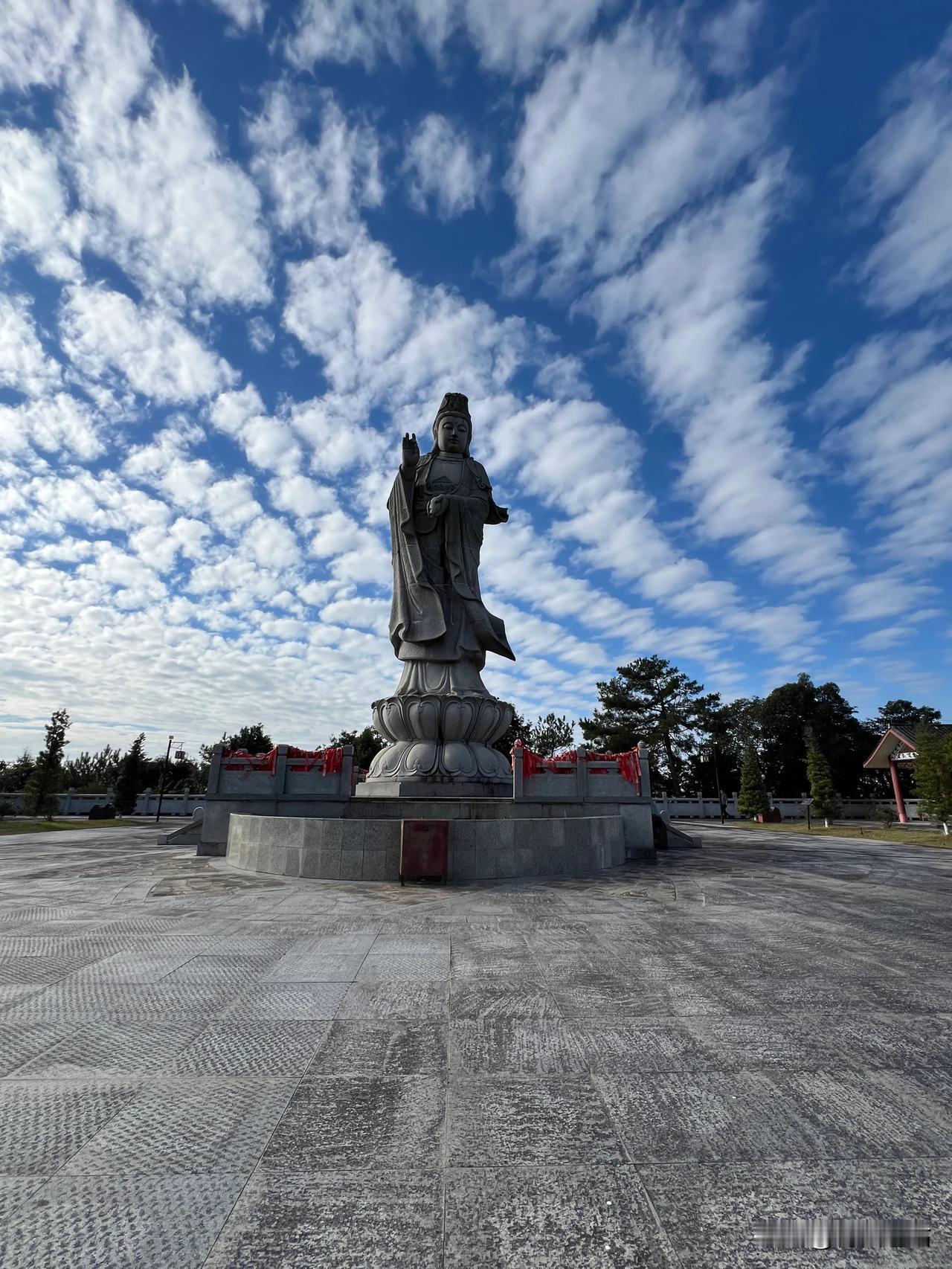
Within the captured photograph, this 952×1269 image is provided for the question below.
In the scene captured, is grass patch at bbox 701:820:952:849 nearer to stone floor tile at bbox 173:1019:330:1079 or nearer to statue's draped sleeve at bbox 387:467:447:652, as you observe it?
statue's draped sleeve at bbox 387:467:447:652

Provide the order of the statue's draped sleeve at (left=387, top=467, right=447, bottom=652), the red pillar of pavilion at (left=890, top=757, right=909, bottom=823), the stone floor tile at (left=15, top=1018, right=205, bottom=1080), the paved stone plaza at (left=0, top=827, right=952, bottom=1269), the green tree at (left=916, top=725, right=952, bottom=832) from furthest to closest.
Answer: the red pillar of pavilion at (left=890, top=757, right=909, bottom=823) → the green tree at (left=916, top=725, right=952, bottom=832) → the statue's draped sleeve at (left=387, top=467, right=447, bottom=652) → the stone floor tile at (left=15, top=1018, right=205, bottom=1080) → the paved stone plaza at (left=0, top=827, right=952, bottom=1269)

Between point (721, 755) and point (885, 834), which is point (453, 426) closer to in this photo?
point (885, 834)

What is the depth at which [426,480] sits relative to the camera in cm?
→ 1558

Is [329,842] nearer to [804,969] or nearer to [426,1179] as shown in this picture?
[804,969]

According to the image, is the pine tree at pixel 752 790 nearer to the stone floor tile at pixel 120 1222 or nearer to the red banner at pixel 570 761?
the red banner at pixel 570 761

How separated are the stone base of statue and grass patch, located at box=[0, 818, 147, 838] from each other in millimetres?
12158

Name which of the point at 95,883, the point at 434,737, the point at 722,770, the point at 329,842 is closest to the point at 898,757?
the point at 722,770

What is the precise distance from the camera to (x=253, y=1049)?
9.41ft

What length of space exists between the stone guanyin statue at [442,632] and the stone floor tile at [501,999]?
27.8 ft

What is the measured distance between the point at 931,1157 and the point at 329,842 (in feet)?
23.2

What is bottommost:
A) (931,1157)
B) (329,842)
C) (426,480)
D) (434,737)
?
(931,1157)

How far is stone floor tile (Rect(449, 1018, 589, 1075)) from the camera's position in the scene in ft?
8.80

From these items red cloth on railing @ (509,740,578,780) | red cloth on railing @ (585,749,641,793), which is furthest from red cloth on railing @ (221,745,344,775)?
red cloth on railing @ (585,749,641,793)

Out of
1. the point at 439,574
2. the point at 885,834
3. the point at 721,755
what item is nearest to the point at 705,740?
the point at 721,755
